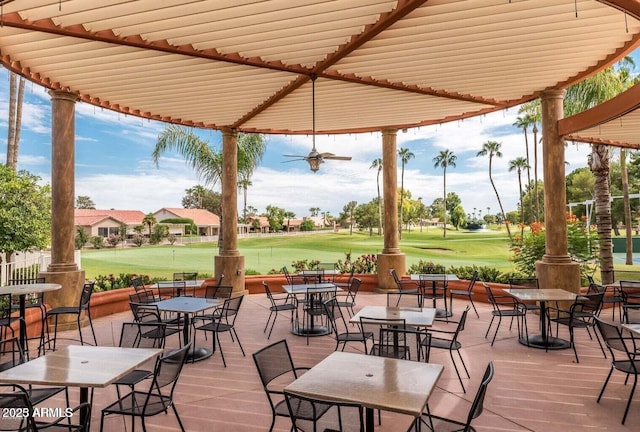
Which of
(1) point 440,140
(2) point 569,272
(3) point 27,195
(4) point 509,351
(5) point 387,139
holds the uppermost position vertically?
(1) point 440,140

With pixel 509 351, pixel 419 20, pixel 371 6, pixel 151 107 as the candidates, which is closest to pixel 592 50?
pixel 419 20

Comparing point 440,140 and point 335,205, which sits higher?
point 440,140

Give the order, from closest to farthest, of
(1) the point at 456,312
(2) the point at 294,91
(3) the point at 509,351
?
(3) the point at 509,351, (2) the point at 294,91, (1) the point at 456,312

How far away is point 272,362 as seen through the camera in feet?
9.84

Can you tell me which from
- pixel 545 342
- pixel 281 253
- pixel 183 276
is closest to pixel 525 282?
pixel 545 342

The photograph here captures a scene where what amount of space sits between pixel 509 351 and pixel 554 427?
85.5 inches

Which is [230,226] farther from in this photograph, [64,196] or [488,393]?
[488,393]

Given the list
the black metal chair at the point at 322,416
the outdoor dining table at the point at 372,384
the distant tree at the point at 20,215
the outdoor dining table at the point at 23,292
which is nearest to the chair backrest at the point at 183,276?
the outdoor dining table at the point at 23,292

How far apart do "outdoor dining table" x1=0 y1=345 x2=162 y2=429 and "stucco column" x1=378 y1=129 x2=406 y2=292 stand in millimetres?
7381

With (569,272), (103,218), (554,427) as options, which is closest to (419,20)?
(554,427)

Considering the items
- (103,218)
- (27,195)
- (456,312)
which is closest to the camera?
(456,312)

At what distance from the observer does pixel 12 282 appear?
22.6 feet

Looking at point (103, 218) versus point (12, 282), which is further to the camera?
point (103, 218)

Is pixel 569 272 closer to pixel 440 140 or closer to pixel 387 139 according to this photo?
pixel 387 139
